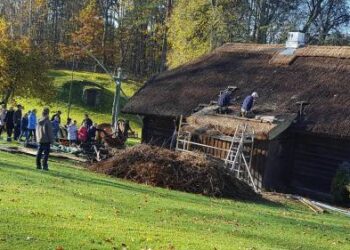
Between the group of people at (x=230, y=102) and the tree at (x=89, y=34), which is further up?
the tree at (x=89, y=34)

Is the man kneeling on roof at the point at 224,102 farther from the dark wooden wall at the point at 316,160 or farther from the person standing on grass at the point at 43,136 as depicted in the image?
the person standing on grass at the point at 43,136

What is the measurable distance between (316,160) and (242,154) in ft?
11.0

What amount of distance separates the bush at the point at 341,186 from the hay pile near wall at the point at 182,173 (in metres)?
3.45

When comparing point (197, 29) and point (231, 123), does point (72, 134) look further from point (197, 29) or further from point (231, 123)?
point (197, 29)

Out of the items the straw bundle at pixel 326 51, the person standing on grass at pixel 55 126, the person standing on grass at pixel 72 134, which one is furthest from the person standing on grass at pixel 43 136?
the straw bundle at pixel 326 51

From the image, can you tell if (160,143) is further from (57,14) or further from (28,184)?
(57,14)

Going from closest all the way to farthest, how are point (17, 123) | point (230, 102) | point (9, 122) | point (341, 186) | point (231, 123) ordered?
point (341, 186) < point (231, 123) < point (230, 102) < point (17, 123) < point (9, 122)

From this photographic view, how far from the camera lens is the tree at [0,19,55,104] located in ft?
105

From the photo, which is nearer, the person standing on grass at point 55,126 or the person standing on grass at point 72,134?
the person standing on grass at point 72,134

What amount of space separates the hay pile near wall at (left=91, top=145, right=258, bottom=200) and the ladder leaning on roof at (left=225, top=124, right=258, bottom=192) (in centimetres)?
244

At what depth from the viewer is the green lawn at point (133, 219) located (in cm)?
826

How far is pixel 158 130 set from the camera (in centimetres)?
2750

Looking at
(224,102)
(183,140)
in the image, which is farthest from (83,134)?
(224,102)

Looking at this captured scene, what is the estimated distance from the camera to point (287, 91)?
23.6 metres
